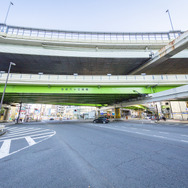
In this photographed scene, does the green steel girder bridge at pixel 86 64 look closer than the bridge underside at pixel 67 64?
Yes

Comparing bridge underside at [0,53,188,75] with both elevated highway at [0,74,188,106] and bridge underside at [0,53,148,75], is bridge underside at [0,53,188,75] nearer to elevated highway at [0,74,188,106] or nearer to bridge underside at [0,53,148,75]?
bridge underside at [0,53,148,75]

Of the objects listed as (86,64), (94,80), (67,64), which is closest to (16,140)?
(94,80)

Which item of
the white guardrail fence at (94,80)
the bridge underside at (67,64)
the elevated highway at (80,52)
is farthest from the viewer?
the bridge underside at (67,64)

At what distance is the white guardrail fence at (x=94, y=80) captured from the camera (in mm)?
17719

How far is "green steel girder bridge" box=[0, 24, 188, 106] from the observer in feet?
60.8

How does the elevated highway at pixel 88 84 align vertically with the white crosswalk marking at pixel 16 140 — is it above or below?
above

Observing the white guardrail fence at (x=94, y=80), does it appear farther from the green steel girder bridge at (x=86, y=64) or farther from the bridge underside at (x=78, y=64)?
the bridge underside at (x=78, y=64)

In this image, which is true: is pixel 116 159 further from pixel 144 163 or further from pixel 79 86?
pixel 79 86

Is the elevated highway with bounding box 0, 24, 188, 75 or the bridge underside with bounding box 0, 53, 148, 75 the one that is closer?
the elevated highway with bounding box 0, 24, 188, 75

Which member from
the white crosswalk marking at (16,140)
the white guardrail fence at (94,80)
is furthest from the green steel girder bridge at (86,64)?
the white crosswalk marking at (16,140)

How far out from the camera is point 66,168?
10.6 feet

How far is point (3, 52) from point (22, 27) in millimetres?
13071

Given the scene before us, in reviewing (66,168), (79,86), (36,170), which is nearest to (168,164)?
(66,168)

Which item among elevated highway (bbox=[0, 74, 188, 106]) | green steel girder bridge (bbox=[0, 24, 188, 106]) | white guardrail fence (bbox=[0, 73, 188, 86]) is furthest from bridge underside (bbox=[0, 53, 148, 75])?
elevated highway (bbox=[0, 74, 188, 106])
